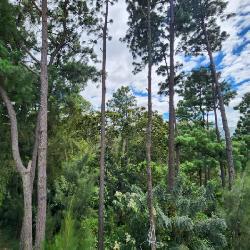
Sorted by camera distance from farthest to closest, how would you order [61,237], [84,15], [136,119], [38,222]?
[136,119]
[84,15]
[38,222]
[61,237]

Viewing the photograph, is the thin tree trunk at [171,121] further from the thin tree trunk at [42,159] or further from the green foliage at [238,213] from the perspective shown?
the thin tree trunk at [42,159]

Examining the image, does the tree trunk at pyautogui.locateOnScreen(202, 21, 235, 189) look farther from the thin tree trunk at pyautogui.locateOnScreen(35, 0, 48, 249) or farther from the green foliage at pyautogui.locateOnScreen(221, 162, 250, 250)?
the thin tree trunk at pyautogui.locateOnScreen(35, 0, 48, 249)

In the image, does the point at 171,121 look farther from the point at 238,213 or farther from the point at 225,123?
the point at 238,213

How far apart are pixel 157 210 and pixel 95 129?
14411 millimetres

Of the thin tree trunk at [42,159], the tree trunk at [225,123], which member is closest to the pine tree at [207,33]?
the tree trunk at [225,123]

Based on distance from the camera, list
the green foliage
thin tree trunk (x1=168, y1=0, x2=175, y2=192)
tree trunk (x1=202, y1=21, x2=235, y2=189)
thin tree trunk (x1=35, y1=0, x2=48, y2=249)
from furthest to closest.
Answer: tree trunk (x1=202, y1=21, x2=235, y2=189) → thin tree trunk (x1=168, y1=0, x2=175, y2=192) → the green foliage → thin tree trunk (x1=35, y1=0, x2=48, y2=249)

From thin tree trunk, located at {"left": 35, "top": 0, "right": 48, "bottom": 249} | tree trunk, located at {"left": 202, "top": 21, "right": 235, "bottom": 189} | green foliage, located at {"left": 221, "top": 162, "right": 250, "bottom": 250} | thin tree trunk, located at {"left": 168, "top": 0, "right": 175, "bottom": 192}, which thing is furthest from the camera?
tree trunk, located at {"left": 202, "top": 21, "right": 235, "bottom": 189}

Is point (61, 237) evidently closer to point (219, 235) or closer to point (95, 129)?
point (219, 235)

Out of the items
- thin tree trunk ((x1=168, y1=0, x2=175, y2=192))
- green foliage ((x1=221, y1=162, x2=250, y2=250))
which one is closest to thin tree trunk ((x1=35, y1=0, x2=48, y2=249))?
thin tree trunk ((x1=168, y1=0, x2=175, y2=192))

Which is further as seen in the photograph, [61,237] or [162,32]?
[162,32]

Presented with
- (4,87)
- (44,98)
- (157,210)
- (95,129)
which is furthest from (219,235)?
(95,129)

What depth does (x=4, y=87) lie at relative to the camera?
11.0 metres

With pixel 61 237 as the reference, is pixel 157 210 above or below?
above

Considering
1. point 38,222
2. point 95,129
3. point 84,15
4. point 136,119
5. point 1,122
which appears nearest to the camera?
point 38,222
